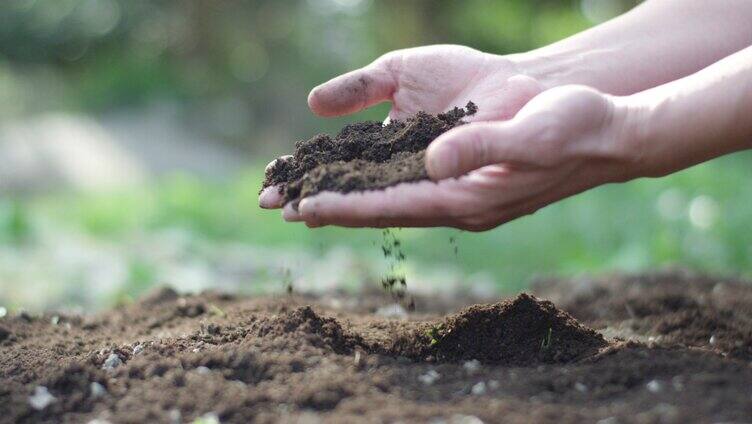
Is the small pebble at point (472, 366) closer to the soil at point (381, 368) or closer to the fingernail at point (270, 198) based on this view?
the soil at point (381, 368)

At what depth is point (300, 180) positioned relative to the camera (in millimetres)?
2525

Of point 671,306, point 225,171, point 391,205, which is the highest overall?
point 225,171

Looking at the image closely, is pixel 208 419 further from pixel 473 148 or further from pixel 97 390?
pixel 473 148

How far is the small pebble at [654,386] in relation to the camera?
1976mm

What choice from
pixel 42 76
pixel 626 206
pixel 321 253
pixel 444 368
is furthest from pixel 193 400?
pixel 42 76

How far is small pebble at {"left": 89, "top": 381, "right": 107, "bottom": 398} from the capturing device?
2131 mm

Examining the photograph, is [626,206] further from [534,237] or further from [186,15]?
[186,15]

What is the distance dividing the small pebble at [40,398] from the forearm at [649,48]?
1963mm

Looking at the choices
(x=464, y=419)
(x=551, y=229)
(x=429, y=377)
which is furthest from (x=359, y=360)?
(x=551, y=229)

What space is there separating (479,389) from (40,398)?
1.10 m

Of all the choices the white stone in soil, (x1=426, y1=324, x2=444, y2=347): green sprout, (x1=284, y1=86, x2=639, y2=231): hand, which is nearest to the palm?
(x1=284, y1=86, x2=639, y2=231): hand

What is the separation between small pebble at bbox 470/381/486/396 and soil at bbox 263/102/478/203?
576 millimetres

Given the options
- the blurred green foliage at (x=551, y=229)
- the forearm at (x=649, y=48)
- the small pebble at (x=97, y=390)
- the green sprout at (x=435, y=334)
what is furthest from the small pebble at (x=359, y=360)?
the blurred green foliage at (x=551, y=229)

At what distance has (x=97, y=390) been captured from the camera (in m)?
2.14
